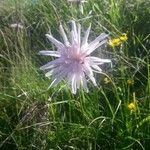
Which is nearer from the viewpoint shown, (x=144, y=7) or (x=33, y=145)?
(x=33, y=145)

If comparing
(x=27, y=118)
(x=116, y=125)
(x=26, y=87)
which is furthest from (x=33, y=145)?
(x=26, y=87)

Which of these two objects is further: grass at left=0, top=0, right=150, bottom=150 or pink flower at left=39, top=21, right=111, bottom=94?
grass at left=0, top=0, right=150, bottom=150

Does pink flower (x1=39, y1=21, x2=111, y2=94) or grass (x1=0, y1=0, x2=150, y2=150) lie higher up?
pink flower (x1=39, y1=21, x2=111, y2=94)

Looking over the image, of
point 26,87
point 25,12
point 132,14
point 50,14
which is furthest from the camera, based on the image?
point 25,12

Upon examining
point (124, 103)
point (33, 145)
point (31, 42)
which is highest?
point (31, 42)

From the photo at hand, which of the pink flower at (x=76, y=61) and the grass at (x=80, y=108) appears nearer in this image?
the pink flower at (x=76, y=61)

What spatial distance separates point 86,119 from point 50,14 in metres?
1.68

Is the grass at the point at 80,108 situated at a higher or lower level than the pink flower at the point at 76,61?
lower

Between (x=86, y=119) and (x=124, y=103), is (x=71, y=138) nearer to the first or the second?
(x=86, y=119)

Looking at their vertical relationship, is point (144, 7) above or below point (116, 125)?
above

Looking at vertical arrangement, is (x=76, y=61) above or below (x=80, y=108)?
above

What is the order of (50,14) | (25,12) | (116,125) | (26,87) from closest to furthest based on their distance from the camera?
(116,125) → (26,87) → (50,14) → (25,12)

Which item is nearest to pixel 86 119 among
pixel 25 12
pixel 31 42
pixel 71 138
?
pixel 71 138

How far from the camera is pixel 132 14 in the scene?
375 cm
